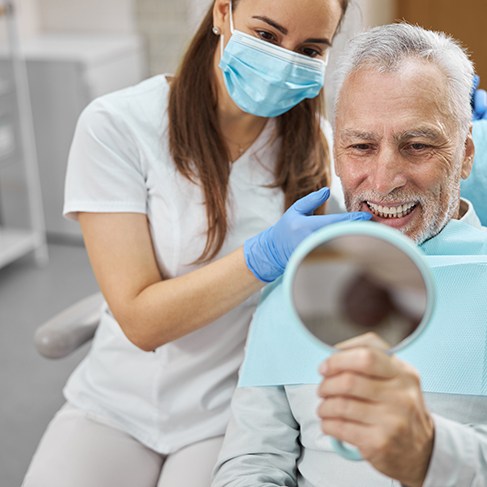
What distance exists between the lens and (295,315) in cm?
83

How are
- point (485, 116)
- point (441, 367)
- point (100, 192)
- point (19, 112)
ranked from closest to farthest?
point (441, 367)
point (100, 192)
point (485, 116)
point (19, 112)

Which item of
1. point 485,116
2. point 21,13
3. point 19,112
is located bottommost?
point 19,112

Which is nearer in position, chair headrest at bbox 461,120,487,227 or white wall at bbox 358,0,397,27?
chair headrest at bbox 461,120,487,227

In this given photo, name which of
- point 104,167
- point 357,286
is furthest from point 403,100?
point 104,167

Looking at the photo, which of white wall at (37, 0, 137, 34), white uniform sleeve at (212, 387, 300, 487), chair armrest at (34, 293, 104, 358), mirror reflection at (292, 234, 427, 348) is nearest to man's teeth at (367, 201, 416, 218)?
white uniform sleeve at (212, 387, 300, 487)

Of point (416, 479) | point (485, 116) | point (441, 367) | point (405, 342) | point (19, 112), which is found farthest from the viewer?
point (19, 112)

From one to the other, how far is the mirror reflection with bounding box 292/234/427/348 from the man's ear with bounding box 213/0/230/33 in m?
0.92

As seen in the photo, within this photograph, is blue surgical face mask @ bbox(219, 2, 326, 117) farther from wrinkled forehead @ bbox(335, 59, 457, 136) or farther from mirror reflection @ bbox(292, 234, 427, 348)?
mirror reflection @ bbox(292, 234, 427, 348)

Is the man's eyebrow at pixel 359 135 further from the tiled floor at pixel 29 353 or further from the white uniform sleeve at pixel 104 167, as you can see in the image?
the tiled floor at pixel 29 353

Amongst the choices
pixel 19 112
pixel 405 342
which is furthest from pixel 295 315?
pixel 19 112

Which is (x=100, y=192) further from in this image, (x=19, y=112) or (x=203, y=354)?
Result: (x=19, y=112)

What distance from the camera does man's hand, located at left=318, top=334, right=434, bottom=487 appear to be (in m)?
0.82

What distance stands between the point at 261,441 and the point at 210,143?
24.3 inches

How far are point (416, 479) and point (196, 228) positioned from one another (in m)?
0.82
